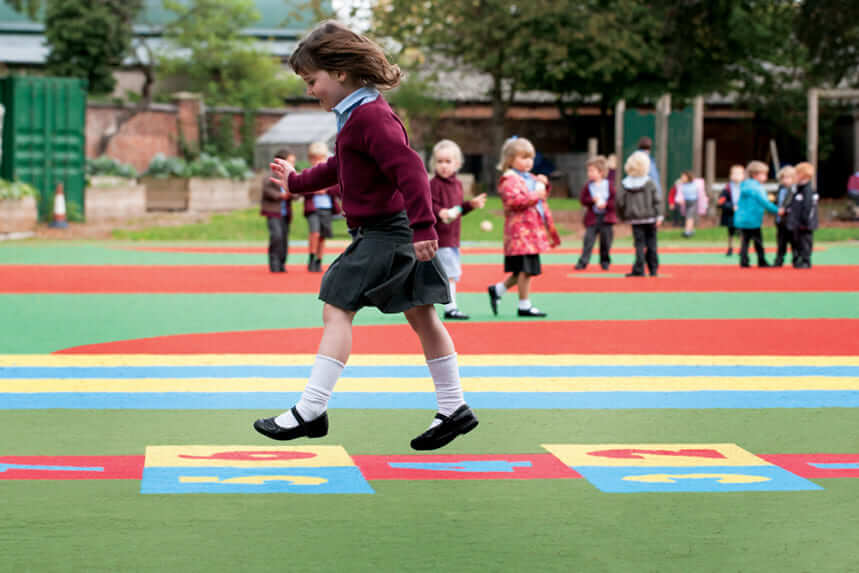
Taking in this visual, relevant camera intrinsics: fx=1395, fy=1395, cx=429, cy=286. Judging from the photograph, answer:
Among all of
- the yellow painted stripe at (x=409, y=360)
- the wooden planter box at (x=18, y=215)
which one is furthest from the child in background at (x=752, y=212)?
the wooden planter box at (x=18, y=215)

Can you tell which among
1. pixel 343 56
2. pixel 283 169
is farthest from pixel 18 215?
pixel 343 56

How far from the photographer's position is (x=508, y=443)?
6.11 m

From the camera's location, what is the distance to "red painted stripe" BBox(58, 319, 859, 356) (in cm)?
963

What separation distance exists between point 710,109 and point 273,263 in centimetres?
3934

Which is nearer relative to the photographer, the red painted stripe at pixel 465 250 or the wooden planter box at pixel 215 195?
the red painted stripe at pixel 465 250

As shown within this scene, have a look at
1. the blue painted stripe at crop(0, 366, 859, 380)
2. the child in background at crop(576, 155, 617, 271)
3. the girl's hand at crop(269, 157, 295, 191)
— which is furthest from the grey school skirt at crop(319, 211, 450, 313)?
the child in background at crop(576, 155, 617, 271)

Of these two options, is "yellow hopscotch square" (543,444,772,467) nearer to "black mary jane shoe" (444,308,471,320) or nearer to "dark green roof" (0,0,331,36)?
"black mary jane shoe" (444,308,471,320)

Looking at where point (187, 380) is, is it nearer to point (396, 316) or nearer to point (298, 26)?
point (396, 316)

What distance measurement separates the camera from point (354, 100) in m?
5.91

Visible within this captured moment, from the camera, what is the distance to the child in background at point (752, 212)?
775 inches

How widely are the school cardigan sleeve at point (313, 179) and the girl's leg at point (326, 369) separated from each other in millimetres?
680

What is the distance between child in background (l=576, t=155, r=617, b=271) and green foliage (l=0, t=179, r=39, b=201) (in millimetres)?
13582

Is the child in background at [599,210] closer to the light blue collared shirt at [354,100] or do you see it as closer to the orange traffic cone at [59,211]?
the light blue collared shirt at [354,100]

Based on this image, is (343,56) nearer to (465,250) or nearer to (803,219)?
(803,219)
